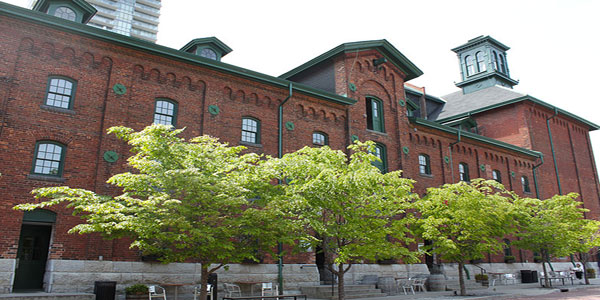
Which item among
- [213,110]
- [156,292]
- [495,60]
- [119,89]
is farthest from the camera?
[495,60]

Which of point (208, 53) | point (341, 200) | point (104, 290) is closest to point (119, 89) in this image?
point (208, 53)

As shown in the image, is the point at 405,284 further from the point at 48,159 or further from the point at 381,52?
the point at 48,159

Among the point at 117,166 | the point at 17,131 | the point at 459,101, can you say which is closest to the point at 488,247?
the point at 117,166

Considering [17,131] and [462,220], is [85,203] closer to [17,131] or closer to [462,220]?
[17,131]

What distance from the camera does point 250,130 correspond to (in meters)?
20.0

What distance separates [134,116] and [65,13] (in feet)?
16.1

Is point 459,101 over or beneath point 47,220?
over

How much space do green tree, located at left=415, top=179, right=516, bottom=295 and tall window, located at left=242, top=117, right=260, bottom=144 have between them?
7.78 metres

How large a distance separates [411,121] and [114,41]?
1723 cm

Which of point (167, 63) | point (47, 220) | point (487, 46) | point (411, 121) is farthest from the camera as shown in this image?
point (487, 46)

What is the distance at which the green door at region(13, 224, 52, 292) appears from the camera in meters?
14.2

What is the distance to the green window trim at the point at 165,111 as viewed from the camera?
57.9ft

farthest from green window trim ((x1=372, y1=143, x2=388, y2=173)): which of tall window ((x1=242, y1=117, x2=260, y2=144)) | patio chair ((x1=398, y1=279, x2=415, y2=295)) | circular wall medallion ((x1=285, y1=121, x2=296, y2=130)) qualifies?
tall window ((x1=242, y1=117, x2=260, y2=144))

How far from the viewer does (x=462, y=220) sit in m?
18.2
